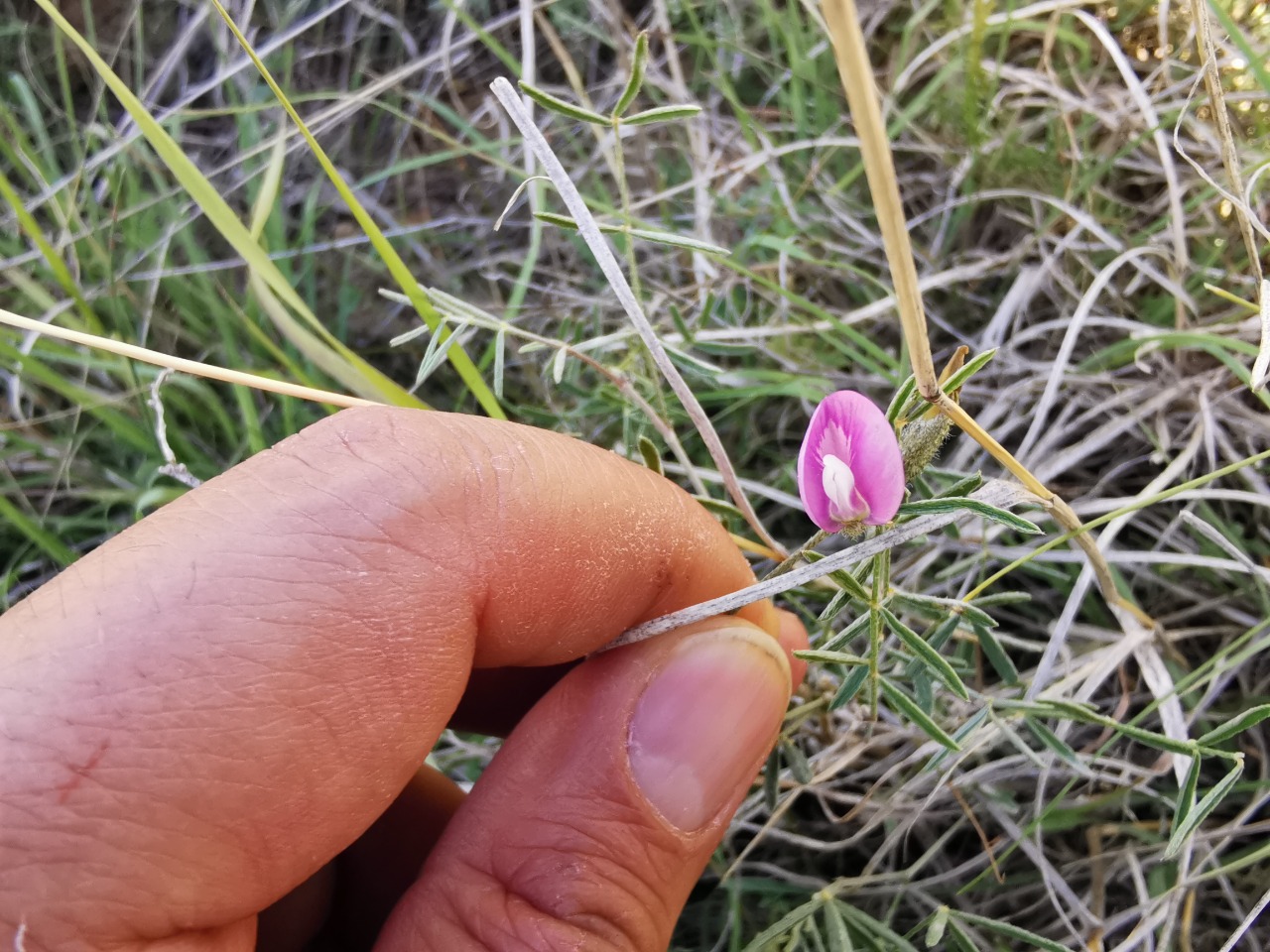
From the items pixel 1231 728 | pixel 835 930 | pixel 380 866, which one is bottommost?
pixel 380 866

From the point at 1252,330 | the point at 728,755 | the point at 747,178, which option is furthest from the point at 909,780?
the point at 747,178

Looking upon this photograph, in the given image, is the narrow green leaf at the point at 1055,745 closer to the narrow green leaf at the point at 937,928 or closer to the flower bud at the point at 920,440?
the narrow green leaf at the point at 937,928

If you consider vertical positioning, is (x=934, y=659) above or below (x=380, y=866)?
above

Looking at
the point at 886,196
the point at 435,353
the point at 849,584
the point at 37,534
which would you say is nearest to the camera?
the point at 886,196

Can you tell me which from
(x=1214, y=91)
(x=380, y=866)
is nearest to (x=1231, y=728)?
(x=1214, y=91)

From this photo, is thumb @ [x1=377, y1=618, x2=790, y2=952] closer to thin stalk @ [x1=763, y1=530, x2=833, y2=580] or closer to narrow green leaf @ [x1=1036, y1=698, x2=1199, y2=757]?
thin stalk @ [x1=763, y1=530, x2=833, y2=580]

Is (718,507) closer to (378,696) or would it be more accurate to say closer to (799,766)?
(799,766)

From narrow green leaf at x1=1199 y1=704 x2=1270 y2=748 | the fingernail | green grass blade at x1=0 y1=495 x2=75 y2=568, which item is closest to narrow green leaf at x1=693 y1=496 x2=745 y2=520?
the fingernail

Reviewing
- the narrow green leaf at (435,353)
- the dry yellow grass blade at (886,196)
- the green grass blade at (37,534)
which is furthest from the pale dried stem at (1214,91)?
the green grass blade at (37,534)
